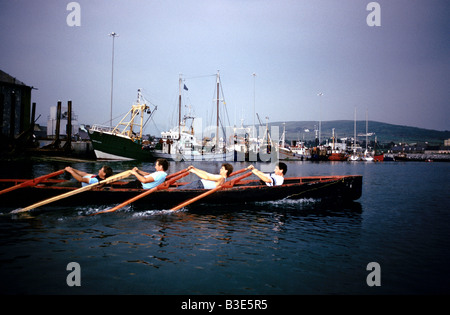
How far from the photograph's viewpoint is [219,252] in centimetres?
742

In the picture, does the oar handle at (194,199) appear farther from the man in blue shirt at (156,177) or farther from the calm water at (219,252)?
the man in blue shirt at (156,177)

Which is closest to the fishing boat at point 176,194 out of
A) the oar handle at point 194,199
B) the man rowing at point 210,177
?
the oar handle at point 194,199

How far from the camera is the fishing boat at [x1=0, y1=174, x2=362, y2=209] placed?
10.8m

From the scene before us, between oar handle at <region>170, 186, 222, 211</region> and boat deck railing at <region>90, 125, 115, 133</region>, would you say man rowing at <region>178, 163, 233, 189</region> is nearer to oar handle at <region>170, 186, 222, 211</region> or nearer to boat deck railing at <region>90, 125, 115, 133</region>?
oar handle at <region>170, 186, 222, 211</region>

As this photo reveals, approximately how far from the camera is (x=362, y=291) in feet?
18.3

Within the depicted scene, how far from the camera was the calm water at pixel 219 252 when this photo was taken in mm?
5645

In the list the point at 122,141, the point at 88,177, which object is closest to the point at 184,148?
the point at 122,141

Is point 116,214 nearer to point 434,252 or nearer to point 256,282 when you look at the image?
point 256,282

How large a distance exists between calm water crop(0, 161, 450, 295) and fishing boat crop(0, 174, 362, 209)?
1.47ft

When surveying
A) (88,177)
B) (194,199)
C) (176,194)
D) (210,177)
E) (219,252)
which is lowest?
(219,252)

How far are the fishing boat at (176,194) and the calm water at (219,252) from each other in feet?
1.47

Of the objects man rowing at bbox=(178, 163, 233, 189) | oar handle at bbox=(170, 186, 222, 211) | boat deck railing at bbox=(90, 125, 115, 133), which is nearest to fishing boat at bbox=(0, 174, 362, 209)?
oar handle at bbox=(170, 186, 222, 211)

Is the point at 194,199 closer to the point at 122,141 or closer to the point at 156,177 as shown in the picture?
the point at 156,177

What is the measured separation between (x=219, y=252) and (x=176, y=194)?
15.5ft
